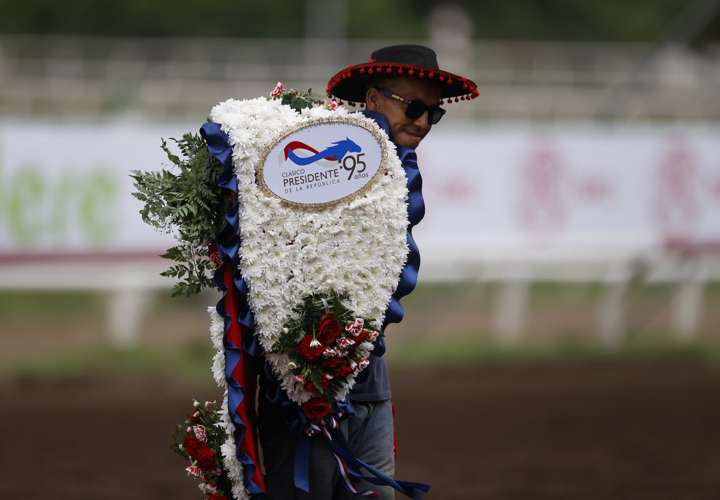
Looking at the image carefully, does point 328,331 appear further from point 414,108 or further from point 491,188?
point 491,188

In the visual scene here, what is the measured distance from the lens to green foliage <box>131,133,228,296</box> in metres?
4.15

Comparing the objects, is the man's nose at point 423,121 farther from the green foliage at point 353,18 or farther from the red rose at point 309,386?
the green foliage at point 353,18

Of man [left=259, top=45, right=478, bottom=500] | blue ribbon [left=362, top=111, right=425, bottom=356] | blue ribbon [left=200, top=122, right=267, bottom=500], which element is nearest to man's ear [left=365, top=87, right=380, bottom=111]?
man [left=259, top=45, right=478, bottom=500]

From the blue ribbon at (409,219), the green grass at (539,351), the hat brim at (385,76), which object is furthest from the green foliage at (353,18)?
the blue ribbon at (409,219)

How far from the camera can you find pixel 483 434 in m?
8.80

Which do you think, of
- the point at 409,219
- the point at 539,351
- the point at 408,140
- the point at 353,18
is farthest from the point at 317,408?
the point at 353,18

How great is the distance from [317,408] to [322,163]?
0.81 metres

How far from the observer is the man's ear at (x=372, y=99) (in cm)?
445

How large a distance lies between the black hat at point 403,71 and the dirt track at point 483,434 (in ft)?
10.6

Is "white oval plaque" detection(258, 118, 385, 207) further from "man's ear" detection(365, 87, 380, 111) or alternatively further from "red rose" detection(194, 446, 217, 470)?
"red rose" detection(194, 446, 217, 470)

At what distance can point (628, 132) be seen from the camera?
12.2 m

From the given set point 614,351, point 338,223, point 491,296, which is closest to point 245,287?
point 338,223

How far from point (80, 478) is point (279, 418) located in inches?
137

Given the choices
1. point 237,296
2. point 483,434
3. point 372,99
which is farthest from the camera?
point 483,434
